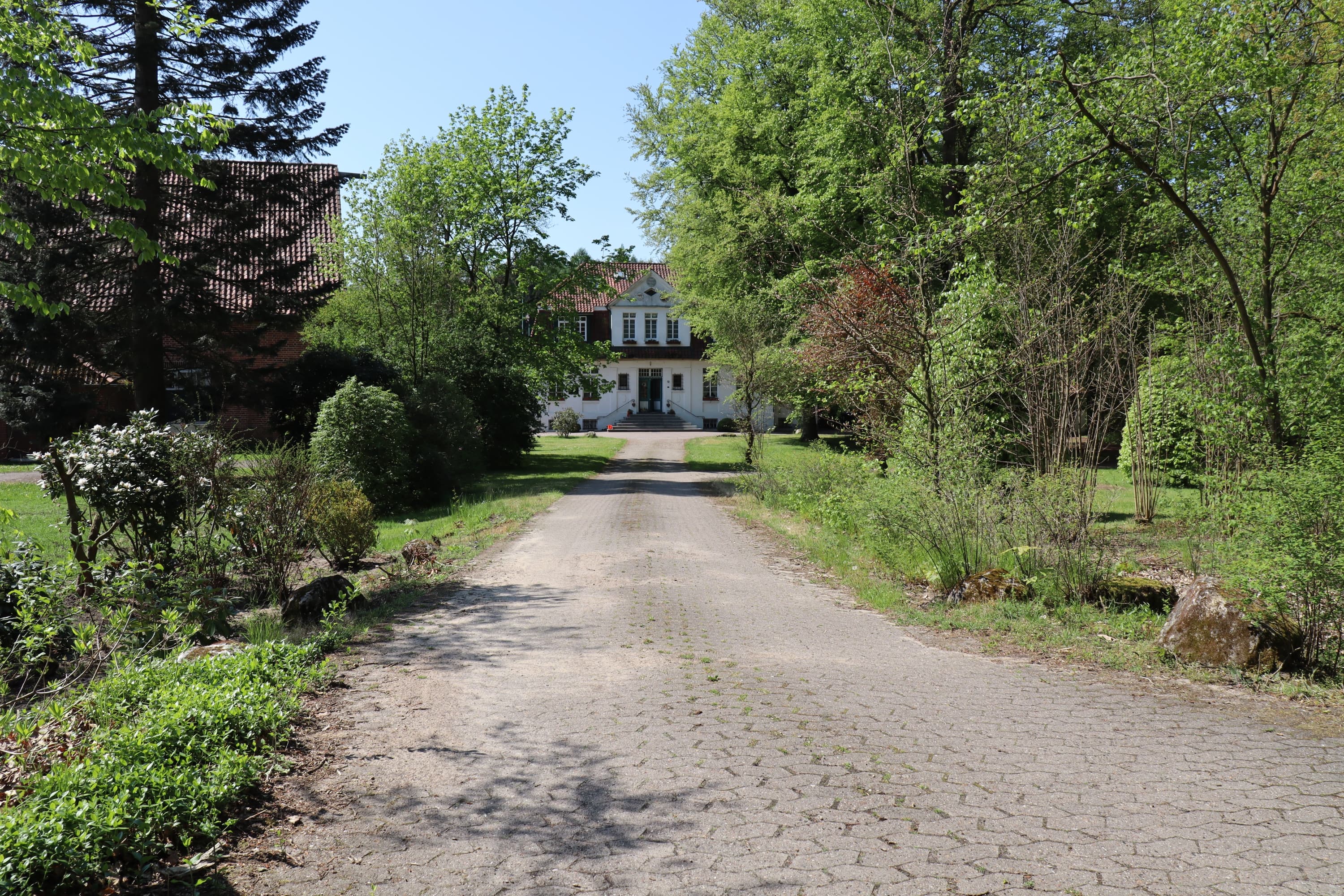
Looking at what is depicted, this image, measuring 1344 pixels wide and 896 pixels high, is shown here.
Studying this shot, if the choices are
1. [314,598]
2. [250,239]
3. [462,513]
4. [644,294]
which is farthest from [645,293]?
[314,598]

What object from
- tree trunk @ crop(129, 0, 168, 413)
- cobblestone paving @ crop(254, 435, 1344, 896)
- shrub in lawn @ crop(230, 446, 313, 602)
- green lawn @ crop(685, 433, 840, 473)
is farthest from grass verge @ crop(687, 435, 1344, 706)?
tree trunk @ crop(129, 0, 168, 413)

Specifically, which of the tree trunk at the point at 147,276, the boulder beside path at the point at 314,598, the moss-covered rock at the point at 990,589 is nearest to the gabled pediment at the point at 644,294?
the tree trunk at the point at 147,276

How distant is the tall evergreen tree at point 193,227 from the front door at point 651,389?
36.4 metres

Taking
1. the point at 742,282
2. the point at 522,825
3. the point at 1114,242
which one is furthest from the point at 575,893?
the point at 742,282

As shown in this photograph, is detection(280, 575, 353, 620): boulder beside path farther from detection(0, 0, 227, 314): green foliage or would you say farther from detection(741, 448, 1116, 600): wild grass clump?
detection(741, 448, 1116, 600): wild grass clump

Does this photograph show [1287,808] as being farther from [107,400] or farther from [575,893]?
[107,400]

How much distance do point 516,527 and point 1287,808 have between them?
40.7 ft

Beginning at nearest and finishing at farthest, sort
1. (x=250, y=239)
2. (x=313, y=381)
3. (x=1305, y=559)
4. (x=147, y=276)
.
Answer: (x=1305, y=559)
(x=147, y=276)
(x=313, y=381)
(x=250, y=239)

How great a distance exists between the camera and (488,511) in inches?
671

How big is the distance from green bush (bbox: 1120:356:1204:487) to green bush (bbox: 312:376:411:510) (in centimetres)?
1343

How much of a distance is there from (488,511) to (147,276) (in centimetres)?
1013

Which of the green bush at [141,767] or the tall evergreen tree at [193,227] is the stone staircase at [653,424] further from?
the green bush at [141,767]

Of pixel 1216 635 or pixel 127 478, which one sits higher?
pixel 127 478

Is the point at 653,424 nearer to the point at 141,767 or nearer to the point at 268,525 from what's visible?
the point at 268,525
